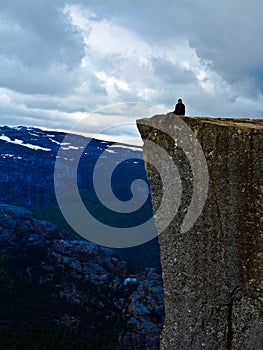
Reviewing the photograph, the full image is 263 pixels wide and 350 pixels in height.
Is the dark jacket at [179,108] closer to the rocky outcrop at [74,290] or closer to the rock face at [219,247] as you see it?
the rock face at [219,247]

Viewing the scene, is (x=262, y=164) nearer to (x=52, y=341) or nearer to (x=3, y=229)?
(x=52, y=341)

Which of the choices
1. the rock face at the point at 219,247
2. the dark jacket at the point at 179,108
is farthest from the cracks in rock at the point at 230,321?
the dark jacket at the point at 179,108

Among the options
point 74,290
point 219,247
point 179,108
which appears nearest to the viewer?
point 219,247

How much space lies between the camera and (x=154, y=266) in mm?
176625

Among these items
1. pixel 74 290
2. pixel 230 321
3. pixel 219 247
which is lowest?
pixel 74 290

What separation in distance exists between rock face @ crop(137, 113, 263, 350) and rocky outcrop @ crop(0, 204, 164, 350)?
87268 mm

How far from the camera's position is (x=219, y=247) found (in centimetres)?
1233

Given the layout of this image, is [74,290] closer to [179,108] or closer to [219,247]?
[179,108]

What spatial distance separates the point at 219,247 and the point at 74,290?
12184 centimetres

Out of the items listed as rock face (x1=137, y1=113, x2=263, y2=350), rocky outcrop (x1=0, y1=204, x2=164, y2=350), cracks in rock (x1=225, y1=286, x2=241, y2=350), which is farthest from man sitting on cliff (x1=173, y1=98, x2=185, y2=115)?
rocky outcrop (x1=0, y1=204, x2=164, y2=350)

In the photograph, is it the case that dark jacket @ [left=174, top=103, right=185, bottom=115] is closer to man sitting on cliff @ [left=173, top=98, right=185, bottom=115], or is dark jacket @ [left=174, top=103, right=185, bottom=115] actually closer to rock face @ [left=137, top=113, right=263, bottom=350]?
man sitting on cliff @ [left=173, top=98, right=185, bottom=115]

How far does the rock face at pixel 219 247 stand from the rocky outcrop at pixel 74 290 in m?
87.3

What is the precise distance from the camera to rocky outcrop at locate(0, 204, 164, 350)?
103438 mm

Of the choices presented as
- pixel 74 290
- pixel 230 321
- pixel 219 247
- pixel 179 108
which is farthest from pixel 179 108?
pixel 74 290
